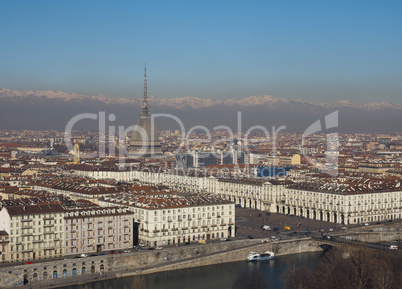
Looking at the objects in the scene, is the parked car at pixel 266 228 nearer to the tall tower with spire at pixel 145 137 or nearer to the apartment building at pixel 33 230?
the apartment building at pixel 33 230

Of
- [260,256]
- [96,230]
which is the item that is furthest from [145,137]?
[96,230]

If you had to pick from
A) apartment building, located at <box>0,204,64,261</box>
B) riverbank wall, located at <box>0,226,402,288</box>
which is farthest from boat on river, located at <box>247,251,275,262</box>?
apartment building, located at <box>0,204,64,261</box>

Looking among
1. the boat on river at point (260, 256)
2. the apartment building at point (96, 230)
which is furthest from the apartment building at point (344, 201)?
the apartment building at point (96, 230)

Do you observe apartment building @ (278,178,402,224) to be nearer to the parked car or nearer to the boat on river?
the parked car

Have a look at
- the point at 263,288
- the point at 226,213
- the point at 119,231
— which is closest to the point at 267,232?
the point at 226,213

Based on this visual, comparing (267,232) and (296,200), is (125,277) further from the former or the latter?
(296,200)

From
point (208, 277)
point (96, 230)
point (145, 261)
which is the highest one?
point (96, 230)

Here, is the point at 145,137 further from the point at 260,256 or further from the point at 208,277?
the point at 208,277

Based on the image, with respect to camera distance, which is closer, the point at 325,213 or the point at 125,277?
the point at 125,277
